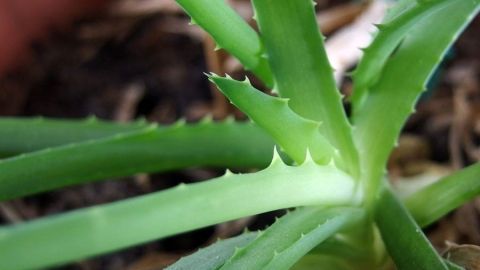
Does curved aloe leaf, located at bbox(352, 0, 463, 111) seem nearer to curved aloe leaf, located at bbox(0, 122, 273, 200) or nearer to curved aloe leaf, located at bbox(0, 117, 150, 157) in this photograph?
curved aloe leaf, located at bbox(0, 122, 273, 200)

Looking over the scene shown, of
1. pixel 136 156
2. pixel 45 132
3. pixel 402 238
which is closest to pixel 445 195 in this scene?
pixel 402 238

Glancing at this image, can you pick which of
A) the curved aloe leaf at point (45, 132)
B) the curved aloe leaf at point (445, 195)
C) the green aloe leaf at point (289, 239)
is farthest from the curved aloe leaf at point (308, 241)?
the curved aloe leaf at point (45, 132)

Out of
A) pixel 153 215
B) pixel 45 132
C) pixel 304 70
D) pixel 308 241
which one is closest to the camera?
pixel 153 215

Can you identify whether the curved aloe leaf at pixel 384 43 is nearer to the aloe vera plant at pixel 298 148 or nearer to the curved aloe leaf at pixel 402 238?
the aloe vera plant at pixel 298 148

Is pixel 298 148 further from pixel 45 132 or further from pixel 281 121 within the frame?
pixel 45 132

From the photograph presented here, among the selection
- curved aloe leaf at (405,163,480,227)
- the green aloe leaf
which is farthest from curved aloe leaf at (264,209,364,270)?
curved aloe leaf at (405,163,480,227)

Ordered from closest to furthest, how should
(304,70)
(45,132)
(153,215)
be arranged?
(153,215) → (304,70) → (45,132)

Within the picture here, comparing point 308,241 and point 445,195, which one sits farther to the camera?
point 445,195
